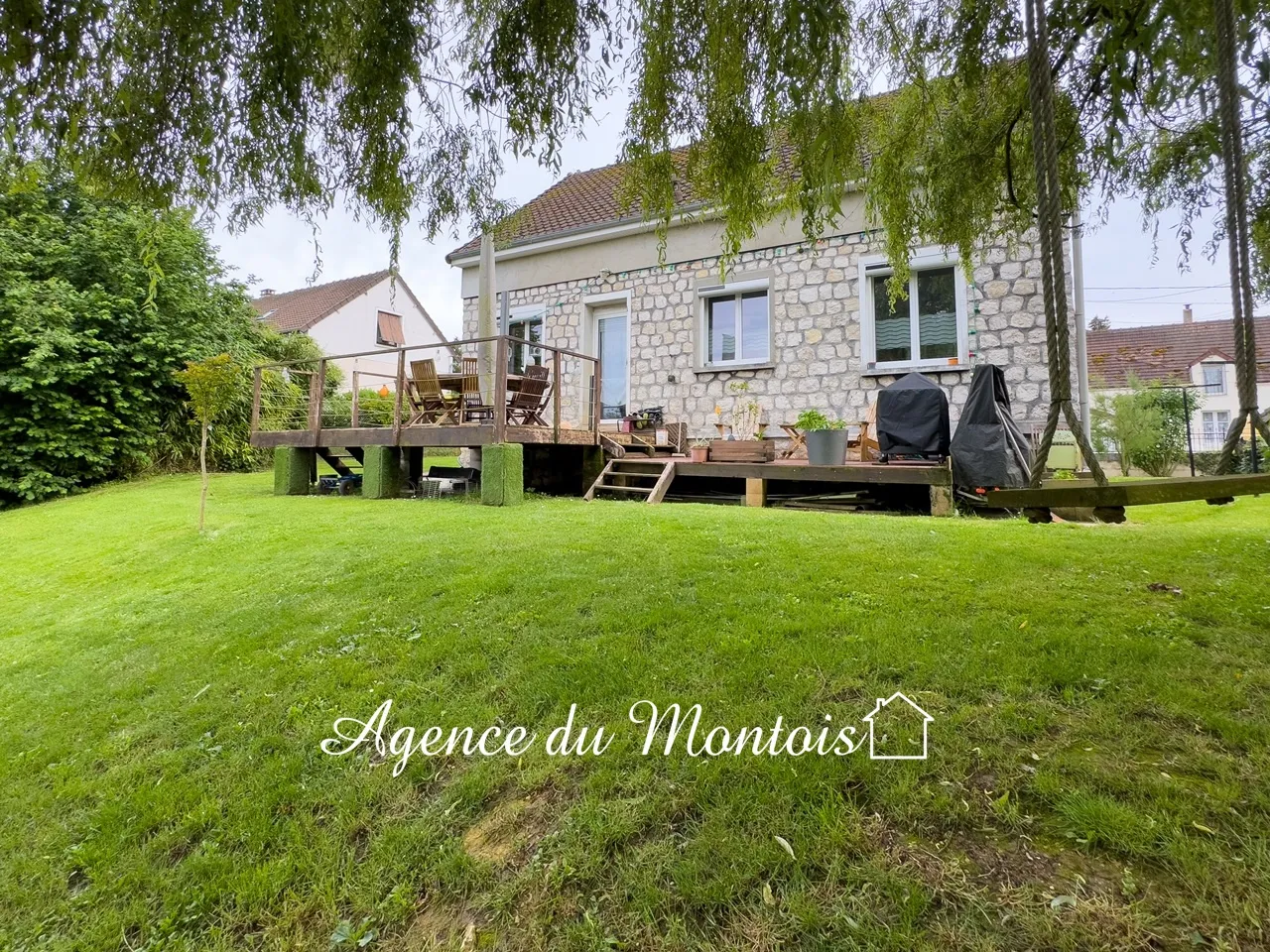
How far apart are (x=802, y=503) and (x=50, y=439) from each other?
43.2 ft

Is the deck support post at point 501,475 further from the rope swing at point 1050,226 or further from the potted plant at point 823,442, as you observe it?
the rope swing at point 1050,226

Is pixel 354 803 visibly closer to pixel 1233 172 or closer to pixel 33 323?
pixel 1233 172

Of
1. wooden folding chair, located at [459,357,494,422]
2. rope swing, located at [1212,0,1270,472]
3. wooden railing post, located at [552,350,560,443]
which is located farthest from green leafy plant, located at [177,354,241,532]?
rope swing, located at [1212,0,1270,472]

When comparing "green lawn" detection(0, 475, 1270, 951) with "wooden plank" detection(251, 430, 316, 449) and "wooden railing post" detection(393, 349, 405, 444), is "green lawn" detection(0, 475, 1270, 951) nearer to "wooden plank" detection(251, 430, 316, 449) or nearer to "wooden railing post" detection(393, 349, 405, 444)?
"wooden railing post" detection(393, 349, 405, 444)

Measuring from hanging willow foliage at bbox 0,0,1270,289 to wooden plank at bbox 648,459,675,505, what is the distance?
14.9 ft

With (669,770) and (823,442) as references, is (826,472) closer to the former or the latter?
(823,442)

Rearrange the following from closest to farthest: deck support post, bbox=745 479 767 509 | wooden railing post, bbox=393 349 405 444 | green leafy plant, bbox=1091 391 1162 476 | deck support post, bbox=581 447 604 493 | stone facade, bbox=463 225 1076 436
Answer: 1. deck support post, bbox=745 479 767 509
2. stone facade, bbox=463 225 1076 436
3. wooden railing post, bbox=393 349 405 444
4. deck support post, bbox=581 447 604 493
5. green leafy plant, bbox=1091 391 1162 476

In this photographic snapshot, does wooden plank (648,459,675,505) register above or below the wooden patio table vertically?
below

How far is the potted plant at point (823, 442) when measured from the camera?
7.14 metres

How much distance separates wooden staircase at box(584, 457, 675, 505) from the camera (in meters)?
7.95

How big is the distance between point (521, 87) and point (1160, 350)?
2926 centimetres

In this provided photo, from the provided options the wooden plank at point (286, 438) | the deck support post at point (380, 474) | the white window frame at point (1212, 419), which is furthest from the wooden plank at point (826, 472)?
the white window frame at point (1212, 419)

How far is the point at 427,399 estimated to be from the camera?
8.87 meters

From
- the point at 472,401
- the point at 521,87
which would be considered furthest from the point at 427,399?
the point at 521,87
